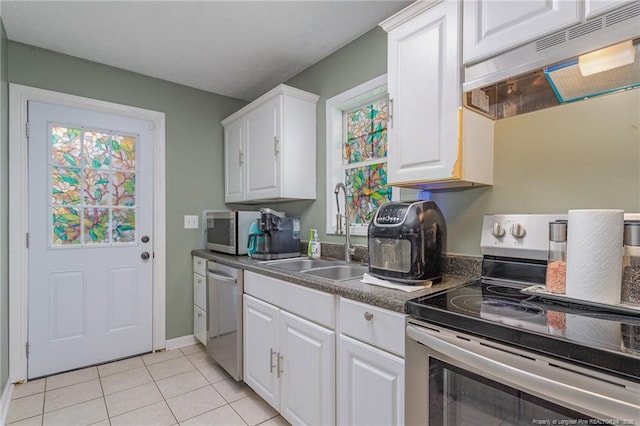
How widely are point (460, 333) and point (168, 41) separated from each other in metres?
2.45

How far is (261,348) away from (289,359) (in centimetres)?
29

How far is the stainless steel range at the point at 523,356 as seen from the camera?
26.5 inches

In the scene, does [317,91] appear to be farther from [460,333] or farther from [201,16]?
[460,333]

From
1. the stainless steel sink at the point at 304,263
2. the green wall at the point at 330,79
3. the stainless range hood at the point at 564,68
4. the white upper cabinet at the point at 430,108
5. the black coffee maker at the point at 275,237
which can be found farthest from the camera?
the black coffee maker at the point at 275,237

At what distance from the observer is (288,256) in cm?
233

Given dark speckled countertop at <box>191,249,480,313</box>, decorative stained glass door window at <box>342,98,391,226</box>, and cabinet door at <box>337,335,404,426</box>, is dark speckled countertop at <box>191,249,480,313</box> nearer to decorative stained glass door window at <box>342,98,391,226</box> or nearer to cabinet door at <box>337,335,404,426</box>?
cabinet door at <box>337,335,404,426</box>

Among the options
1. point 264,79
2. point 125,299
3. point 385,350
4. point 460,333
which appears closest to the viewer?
point 460,333

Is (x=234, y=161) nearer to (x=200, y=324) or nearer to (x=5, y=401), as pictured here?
(x=200, y=324)

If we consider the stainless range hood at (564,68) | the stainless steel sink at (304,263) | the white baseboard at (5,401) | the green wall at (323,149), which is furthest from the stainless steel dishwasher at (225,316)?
the stainless range hood at (564,68)

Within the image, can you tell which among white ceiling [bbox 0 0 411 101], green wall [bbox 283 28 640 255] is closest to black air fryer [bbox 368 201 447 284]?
green wall [bbox 283 28 640 255]

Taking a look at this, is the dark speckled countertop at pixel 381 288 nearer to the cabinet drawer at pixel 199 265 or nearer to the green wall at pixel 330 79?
the green wall at pixel 330 79

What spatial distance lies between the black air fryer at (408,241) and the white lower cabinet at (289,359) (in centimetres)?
31

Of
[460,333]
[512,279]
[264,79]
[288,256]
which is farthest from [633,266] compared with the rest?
[264,79]

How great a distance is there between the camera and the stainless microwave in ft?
8.08
